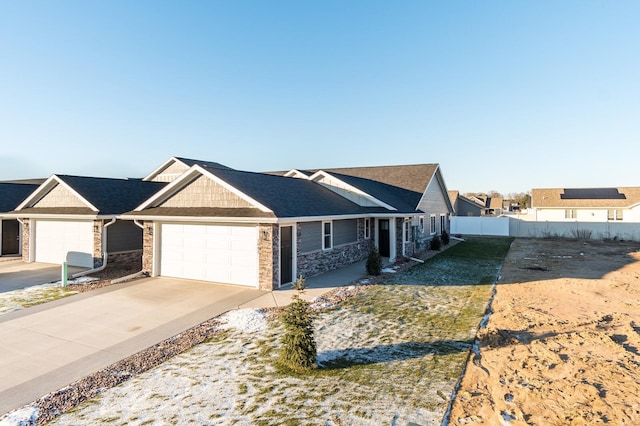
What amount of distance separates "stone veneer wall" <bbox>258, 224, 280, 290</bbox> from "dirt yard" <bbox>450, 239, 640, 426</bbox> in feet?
21.2

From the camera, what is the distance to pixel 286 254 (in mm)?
12008

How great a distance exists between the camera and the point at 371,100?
71.5ft

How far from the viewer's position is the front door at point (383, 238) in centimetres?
1836

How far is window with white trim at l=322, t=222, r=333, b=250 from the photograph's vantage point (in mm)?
14023

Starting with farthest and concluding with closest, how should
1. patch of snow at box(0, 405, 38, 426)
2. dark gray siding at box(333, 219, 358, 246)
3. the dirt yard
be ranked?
dark gray siding at box(333, 219, 358, 246), the dirt yard, patch of snow at box(0, 405, 38, 426)

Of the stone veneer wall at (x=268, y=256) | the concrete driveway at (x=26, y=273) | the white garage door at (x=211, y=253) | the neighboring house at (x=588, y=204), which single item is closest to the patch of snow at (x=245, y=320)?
the stone veneer wall at (x=268, y=256)

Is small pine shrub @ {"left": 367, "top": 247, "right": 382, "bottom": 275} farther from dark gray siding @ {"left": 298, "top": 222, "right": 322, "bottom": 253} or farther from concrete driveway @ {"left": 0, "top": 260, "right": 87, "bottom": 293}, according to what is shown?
concrete driveway @ {"left": 0, "top": 260, "right": 87, "bottom": 293}

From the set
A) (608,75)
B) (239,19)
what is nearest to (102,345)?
(239,19)

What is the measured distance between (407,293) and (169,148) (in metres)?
24.2

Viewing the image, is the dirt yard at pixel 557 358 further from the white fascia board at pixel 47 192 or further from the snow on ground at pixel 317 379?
the white fascia board at pixel 47 192

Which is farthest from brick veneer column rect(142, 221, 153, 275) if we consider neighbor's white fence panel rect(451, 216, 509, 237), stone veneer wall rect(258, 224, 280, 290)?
neighbor's white fence panel rect(451, 216, 509, 237)

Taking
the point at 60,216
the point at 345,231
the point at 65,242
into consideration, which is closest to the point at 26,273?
the point at 65,242

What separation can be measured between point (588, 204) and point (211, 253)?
37.9 m

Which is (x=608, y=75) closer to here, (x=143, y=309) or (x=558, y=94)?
(x=558, y=94)
